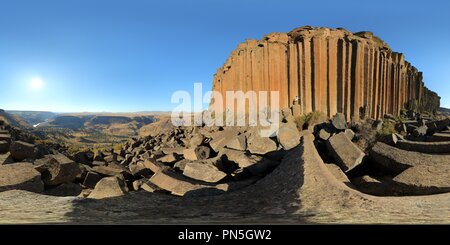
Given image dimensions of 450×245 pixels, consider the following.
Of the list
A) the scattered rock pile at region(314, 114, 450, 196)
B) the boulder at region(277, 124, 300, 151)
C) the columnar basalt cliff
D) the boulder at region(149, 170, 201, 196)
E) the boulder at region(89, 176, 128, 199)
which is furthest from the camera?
the columnar basalt cliff

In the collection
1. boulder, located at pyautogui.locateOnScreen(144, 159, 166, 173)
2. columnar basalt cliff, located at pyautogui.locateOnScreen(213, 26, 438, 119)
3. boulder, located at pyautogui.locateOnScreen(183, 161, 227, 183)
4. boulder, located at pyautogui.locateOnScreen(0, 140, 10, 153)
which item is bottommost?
boulder, located at pyautogui.locateOnScreen(144, 159, 166, 173)

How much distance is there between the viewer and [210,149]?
10.2 meters

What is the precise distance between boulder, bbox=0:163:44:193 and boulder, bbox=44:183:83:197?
63 cm

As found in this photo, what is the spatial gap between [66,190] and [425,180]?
6909 millimetres

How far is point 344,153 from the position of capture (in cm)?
647

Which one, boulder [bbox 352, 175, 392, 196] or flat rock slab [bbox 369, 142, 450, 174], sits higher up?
flat rock slab [bbox 369, 142, 450, 174]

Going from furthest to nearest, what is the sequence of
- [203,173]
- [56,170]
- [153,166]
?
[153,166], [203,173], [56,170]

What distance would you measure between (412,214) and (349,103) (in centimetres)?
2029

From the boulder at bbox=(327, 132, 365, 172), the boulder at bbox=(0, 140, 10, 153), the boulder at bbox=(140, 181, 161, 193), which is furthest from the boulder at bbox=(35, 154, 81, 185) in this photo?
the boulder at bbox=(327, 132, 365, 172)

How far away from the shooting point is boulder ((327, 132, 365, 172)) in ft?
20.1

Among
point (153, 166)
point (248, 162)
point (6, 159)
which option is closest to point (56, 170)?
point (6, 159)

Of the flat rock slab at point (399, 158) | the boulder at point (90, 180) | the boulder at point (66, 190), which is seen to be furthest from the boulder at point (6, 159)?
the flat rock slab at point (399, 158)

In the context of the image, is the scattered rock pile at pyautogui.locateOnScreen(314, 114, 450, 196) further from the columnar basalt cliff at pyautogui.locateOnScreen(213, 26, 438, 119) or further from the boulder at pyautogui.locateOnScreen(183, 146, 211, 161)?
the columnar basalt cliff at pyautogui.locateOnScreen(213, 26, 438, 119)

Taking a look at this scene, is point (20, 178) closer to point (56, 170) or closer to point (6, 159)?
point (56, 170)
